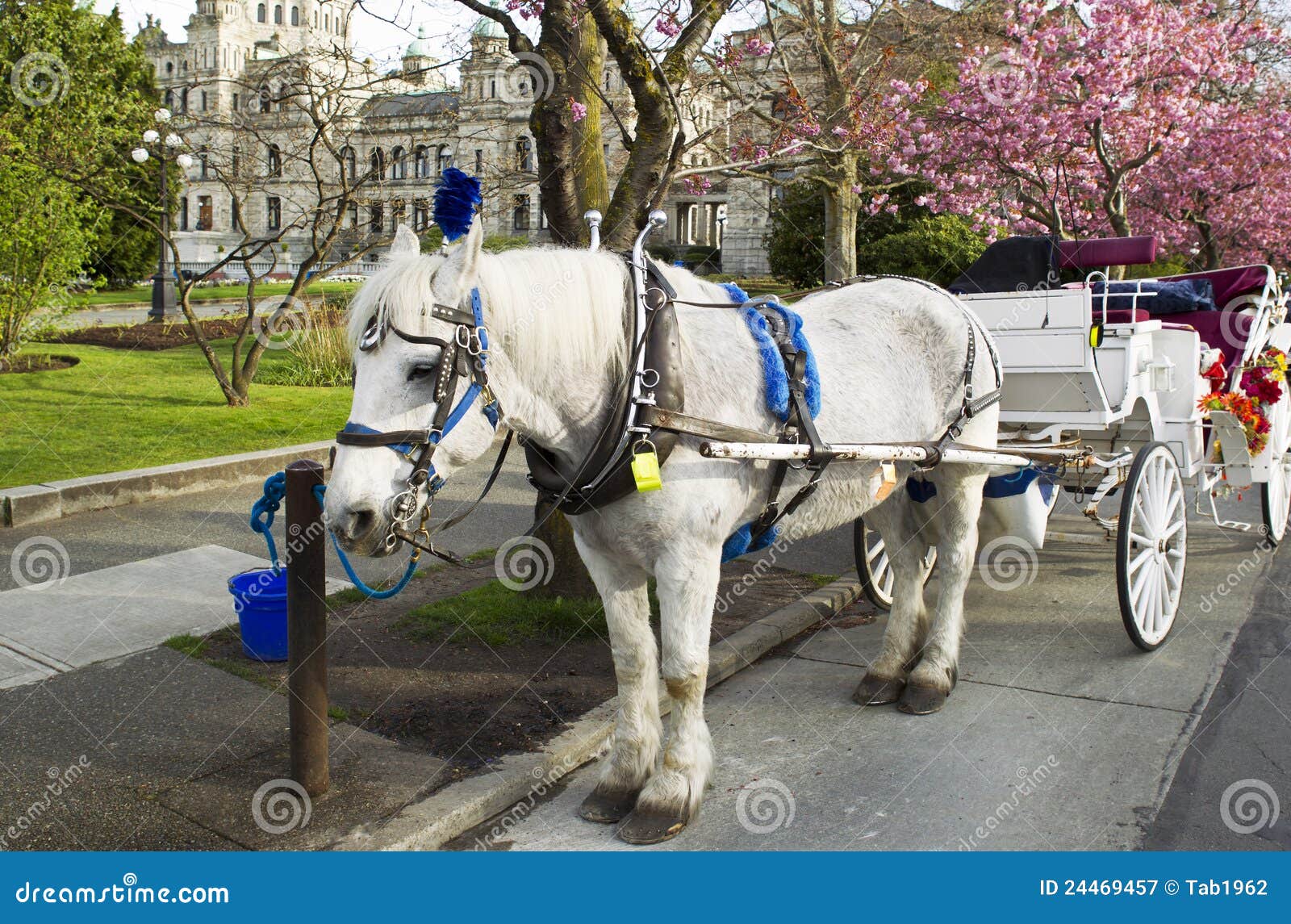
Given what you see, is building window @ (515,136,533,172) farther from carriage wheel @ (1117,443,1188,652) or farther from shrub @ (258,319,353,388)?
shrub @ (258,319,353,388)

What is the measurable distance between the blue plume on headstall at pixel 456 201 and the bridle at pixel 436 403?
25 centimetres

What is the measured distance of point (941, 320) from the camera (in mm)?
4562

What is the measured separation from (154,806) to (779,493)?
8.34 ft

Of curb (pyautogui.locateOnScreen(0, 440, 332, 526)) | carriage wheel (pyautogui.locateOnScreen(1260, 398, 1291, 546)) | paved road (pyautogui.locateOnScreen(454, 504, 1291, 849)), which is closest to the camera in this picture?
paved road (pyautogui.locateOnScreen(454, 504, 1291, 849))

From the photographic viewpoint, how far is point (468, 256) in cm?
295

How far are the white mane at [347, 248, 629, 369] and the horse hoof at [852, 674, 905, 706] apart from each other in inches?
92.8

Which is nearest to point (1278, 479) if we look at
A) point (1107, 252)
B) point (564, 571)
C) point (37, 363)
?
point (1107, 252)

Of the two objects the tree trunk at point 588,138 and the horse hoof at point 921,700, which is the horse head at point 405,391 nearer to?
the horse hoof at point 921,700

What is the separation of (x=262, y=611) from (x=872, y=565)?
11.5 feet

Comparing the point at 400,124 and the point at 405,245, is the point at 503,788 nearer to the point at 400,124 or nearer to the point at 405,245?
the point at 405,245

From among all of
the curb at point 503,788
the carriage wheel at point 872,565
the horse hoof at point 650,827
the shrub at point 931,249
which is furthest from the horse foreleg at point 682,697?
the shrub at point 931,249

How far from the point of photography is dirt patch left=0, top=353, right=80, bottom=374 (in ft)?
45.6

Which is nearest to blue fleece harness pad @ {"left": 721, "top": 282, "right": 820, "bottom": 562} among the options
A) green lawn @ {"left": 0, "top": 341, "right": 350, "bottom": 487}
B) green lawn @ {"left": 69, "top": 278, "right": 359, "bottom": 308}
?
green lawn @ {"left": 0, "top": 341, "right": 350, "bottom": 487}

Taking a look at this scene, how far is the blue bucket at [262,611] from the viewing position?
4.81 meters
